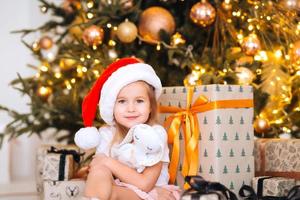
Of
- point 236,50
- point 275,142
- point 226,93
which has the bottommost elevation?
point 275,142

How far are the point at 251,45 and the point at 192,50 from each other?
444 millimetres

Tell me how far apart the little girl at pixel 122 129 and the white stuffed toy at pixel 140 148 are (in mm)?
26

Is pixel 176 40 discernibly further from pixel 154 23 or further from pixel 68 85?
pixel 68 85

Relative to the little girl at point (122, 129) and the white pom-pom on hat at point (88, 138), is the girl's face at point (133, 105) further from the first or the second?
the white pom-pom on hat at point (88, 138)

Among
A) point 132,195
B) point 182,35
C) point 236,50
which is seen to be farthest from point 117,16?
point 132,195

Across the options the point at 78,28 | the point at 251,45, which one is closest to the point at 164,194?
the point at 251,45

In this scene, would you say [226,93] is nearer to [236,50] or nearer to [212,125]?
[212,125]

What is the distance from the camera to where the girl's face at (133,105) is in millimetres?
2061

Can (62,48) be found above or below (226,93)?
above

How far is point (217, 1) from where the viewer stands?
107 inches

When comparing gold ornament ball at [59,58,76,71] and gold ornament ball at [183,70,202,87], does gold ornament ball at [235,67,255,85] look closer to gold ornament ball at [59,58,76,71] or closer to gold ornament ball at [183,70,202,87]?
gold ornament ball at [183,70,202,87]

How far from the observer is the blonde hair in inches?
82.7

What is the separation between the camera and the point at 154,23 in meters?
2.71

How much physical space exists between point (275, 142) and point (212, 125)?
0.33 metres
